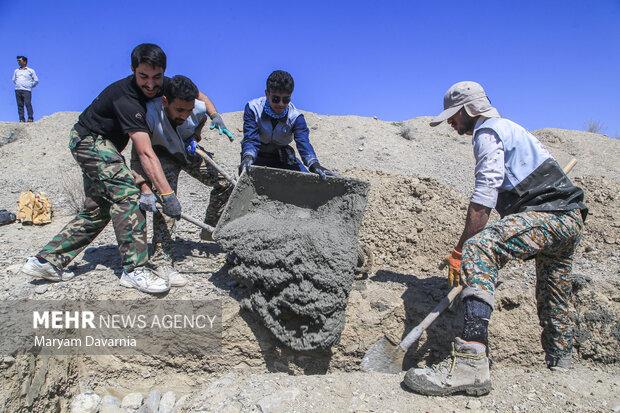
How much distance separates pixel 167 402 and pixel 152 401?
0.11 meters

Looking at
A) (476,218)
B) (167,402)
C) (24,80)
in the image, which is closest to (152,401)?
(167,402)

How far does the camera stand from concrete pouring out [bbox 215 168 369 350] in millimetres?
2965

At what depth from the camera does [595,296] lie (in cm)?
353

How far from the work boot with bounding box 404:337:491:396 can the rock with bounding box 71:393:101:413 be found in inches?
88.3

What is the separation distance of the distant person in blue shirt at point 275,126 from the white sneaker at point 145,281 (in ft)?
3.61

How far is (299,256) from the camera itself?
3064 millimetres

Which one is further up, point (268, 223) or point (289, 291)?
point (268, 223)

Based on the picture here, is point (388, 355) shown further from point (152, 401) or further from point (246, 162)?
point (246, 162)

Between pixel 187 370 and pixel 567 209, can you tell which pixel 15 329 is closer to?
pixel 187 370

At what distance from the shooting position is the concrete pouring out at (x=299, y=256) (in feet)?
9.73

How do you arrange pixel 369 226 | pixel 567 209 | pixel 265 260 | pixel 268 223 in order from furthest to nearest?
pixel 369 226, pixel 268 223, pixel 265 260, pixel 567 209

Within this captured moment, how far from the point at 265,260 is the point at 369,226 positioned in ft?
5.94

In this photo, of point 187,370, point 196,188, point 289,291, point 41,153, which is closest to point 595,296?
point 289,291

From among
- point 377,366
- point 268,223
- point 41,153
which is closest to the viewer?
point 377,366
